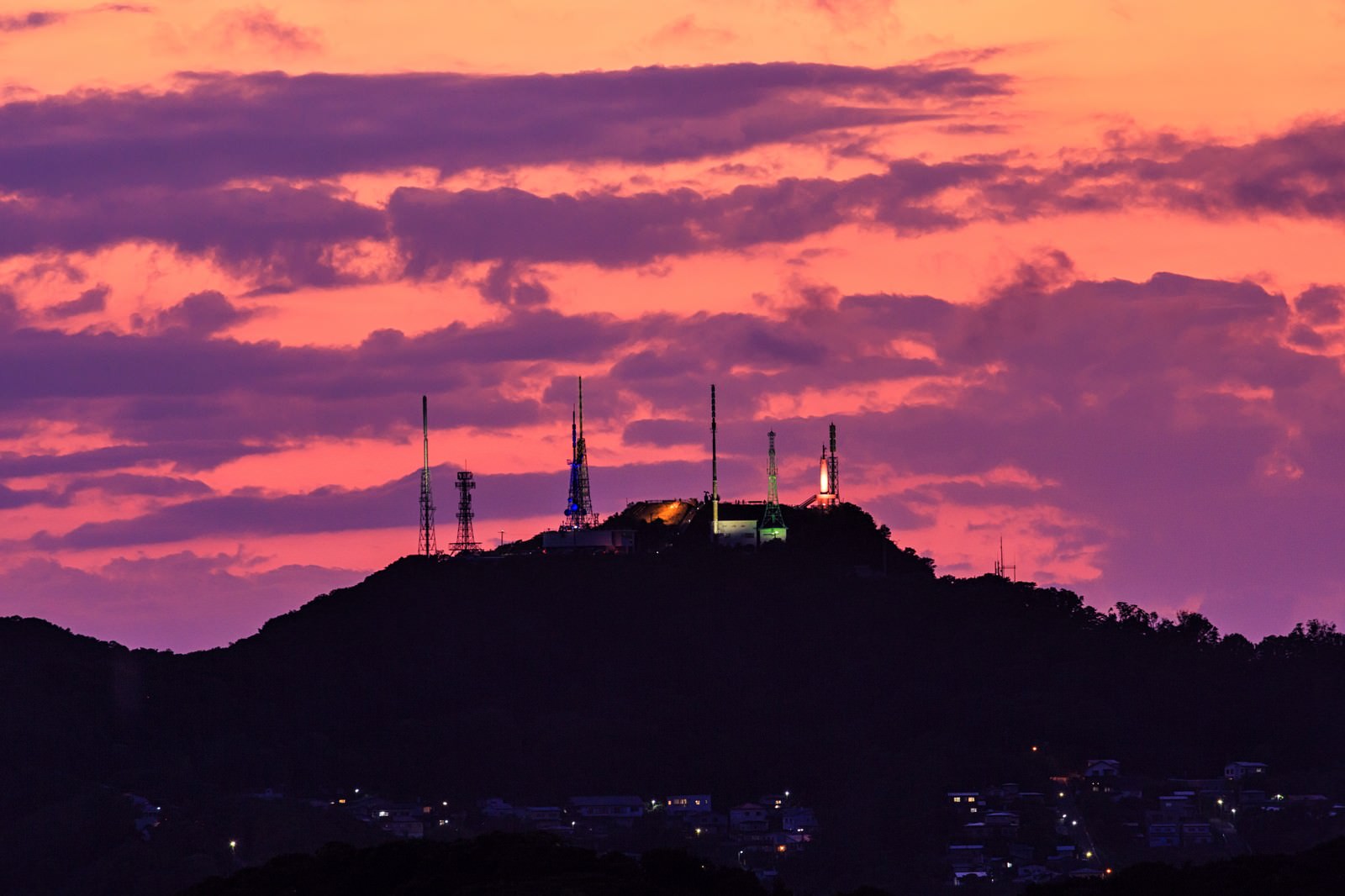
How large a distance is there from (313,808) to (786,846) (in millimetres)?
32687

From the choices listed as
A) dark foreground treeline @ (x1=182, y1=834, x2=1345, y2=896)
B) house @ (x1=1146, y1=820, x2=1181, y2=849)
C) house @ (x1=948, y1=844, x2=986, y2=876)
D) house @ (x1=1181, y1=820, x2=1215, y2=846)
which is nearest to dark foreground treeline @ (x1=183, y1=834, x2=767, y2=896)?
dark foreground treeline @ (x1=182, y1=834, x2=1345, y2=896)

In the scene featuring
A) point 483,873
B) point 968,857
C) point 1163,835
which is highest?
point 483,873

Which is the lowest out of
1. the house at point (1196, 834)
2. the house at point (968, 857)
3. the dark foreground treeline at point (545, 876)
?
the house at point (968, 857)

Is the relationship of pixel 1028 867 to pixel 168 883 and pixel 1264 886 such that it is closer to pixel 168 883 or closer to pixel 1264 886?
pixel 168 883

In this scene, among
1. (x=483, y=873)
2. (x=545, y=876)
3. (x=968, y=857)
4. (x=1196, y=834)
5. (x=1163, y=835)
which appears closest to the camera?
(x=545, y=876)

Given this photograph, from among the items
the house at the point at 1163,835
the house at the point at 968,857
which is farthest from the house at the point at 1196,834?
the house at the point at 968,857

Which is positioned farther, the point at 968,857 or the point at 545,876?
the point at 968,857

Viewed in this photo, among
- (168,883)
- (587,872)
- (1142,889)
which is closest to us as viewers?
(587,872)

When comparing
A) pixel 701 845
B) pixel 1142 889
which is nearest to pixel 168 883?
pixel 701 845

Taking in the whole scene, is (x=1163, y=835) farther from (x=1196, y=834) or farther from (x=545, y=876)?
(x=545, y=876)

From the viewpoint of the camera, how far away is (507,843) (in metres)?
108

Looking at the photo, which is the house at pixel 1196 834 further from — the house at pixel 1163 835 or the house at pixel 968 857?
the house at pixel 968 857

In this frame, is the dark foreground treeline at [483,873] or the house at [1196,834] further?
the house at [1196,834]

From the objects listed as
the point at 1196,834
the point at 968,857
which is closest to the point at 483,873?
the point at 968,857
